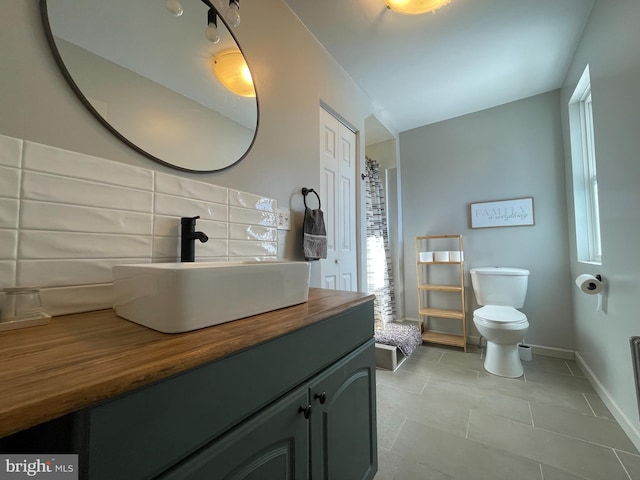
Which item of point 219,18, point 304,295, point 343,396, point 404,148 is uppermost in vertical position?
point 404,148

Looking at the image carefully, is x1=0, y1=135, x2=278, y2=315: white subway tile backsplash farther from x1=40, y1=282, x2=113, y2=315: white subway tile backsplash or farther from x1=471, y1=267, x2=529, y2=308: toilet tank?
x1=471, y1=267, x2=529, y2=308: toilet tank

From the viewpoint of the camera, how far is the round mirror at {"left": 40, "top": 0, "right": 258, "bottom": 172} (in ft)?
2.41

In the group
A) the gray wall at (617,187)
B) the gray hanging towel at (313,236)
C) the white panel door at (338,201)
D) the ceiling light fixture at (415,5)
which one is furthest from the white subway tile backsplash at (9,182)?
the gray wall at (617,187)

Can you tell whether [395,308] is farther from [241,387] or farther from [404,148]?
[241,387]

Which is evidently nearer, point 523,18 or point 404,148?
point 523,18

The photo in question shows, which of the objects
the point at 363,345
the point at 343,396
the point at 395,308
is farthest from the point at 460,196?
→ the point at 343,396

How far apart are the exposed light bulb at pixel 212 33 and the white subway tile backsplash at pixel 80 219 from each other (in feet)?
2.61

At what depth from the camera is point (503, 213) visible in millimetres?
2479

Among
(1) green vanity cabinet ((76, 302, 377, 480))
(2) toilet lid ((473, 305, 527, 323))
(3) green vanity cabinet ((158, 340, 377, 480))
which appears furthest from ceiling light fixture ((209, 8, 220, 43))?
(2) toilet lid ((473, 305, 527, 323))

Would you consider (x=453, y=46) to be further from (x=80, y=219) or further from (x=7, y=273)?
(x=7, y=273)

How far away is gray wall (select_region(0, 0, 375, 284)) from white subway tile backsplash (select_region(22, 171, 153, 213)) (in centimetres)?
10

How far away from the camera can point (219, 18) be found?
3.60 feet

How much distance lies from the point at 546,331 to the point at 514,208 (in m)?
1.15

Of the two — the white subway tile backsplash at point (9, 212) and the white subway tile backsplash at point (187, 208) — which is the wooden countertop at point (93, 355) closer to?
the white subway tile backsplash at point (9, 212)
